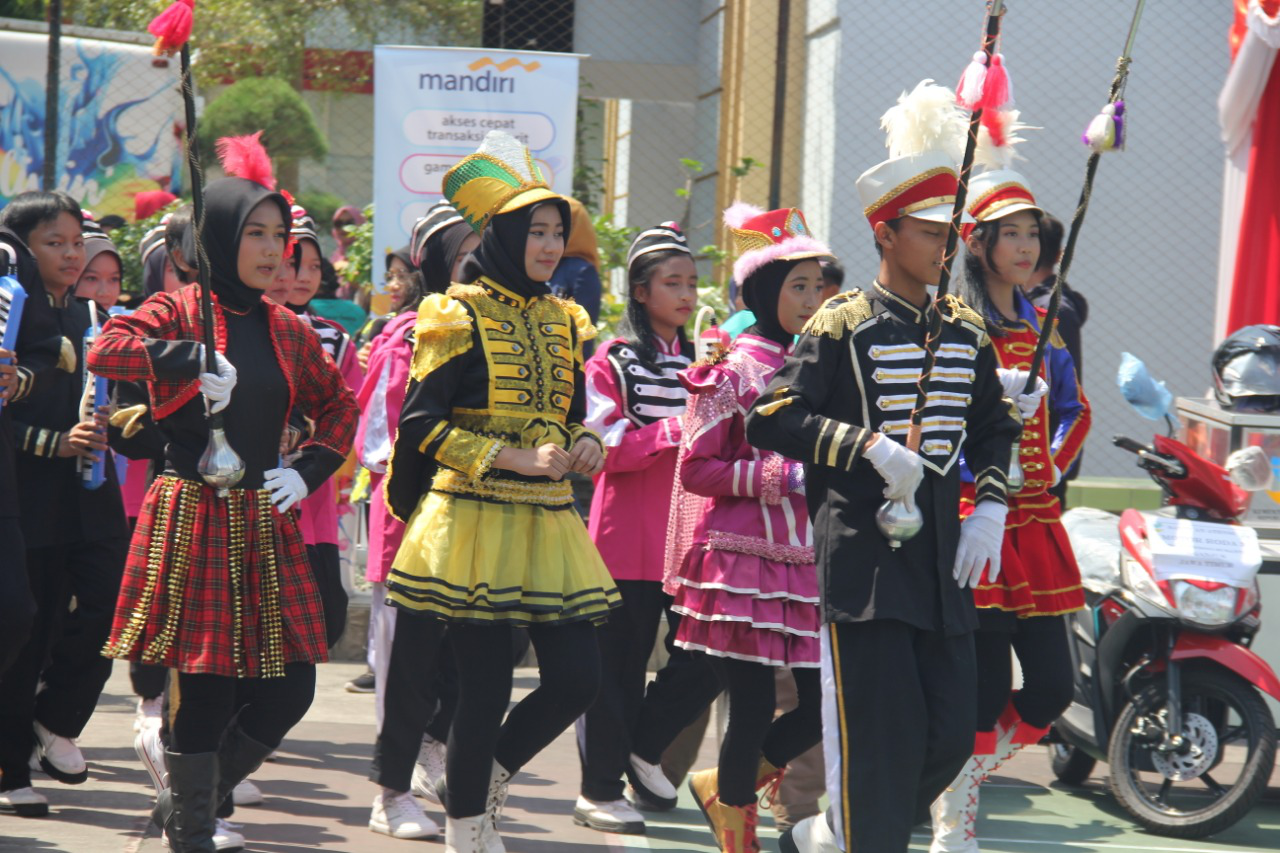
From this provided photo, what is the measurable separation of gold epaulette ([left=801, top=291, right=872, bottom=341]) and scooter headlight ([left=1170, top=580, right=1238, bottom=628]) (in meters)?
2.22

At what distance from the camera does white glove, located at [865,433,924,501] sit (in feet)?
12.4

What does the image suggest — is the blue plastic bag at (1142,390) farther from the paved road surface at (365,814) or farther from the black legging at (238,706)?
the black legging at (238,706)

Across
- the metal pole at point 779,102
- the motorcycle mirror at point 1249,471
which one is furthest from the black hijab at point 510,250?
the metal pole at point 779,102

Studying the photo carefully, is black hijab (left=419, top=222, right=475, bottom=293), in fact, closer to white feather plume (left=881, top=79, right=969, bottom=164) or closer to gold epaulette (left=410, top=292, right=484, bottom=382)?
gold epaulette (left=410, top=292, right=484, bottom=382)

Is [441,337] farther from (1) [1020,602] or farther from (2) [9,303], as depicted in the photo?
(1) [1020,602]

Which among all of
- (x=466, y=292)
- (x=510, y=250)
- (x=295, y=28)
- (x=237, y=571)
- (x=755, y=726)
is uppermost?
(x=295, y=28)

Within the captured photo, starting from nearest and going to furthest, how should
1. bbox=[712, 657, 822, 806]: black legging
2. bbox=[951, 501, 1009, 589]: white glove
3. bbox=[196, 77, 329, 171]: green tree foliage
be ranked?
bbox=[951, 501, 1009, 589]: white glove
bbox=[712, 657, 822, 806]: black legging
bbox=[196, 77, 329, 171]: green tree foliage

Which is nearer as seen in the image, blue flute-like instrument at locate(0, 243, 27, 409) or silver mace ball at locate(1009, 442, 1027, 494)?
silver mace ball at locate(1009, 442, 1027, 494)

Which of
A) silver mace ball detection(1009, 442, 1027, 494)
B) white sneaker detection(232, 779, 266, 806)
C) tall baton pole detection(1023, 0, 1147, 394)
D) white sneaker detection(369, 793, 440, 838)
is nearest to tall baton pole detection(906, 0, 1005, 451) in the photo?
tall baton pole detection(1023, 0, 1147, 394)

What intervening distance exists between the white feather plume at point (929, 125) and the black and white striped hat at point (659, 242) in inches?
59.6

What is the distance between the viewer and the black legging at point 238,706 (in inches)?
171

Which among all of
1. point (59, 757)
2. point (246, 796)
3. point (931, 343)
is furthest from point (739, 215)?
point (59, 757)

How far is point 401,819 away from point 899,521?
2.15 m

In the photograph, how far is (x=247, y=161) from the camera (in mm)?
4551
